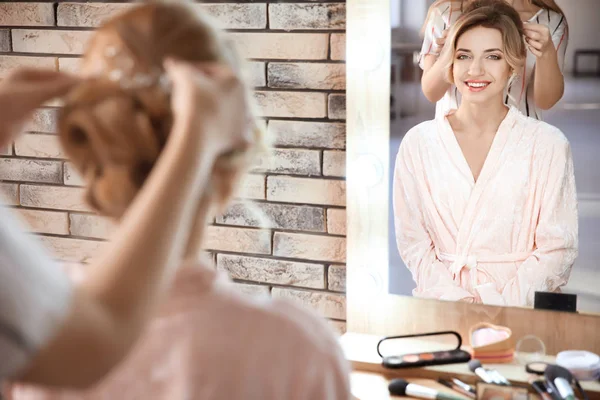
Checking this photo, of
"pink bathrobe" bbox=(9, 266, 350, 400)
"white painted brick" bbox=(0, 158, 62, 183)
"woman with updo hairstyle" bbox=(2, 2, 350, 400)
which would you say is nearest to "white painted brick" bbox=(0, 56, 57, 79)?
"white painted brick" bbox=(0, 158, 62, 183)

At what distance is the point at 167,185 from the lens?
438mm

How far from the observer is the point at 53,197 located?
1.88 meters

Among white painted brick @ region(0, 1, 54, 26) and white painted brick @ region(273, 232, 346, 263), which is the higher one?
white painted brick @ region(0, 1, 54, 26)

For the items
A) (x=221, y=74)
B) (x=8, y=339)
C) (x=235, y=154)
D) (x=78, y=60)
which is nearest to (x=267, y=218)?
(x=78, y=60)

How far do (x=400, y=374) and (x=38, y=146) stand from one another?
1060 millimetres

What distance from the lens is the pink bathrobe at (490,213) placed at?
1.46 metres

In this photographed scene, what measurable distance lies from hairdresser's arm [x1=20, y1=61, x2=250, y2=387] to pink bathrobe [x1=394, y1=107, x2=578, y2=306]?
1107 millimetres

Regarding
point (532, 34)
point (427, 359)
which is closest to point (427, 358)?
point (427, 359)

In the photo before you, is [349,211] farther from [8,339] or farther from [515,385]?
[8,339]

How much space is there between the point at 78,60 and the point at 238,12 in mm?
432

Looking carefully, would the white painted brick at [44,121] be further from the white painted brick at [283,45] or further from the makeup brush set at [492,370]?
the makeup brush set at [492,370]

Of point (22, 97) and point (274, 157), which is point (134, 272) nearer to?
point (22, 97)

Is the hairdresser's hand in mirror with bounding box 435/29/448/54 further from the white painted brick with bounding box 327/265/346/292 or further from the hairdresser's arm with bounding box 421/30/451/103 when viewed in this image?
the white painted brick with bounding box 327/265/346/292

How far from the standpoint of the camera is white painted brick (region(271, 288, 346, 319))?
171 cm
